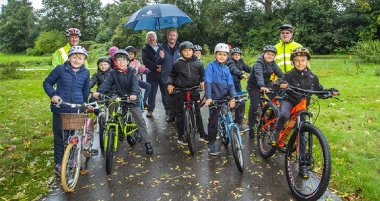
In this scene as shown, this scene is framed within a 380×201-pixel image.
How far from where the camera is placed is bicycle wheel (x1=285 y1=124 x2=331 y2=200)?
419cm

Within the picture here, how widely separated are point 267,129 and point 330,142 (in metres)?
1.66

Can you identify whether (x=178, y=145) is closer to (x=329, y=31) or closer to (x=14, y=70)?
(x=14, y=70)

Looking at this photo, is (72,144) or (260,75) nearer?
(72,144)

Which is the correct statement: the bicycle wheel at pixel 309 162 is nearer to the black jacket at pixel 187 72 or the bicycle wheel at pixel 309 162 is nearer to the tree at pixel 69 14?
the black jacket at pixel 187 72

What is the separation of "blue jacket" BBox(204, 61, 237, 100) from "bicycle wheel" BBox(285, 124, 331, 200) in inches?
69.1

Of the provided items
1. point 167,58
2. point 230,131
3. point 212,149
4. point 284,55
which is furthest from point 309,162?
point 167,58

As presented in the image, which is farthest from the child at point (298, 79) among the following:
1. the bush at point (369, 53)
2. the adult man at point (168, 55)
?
the bush at point (369, 53)

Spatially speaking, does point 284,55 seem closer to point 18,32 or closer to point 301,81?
point 301,81

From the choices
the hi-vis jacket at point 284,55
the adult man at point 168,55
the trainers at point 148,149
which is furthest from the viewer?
the adult man at point 168,55

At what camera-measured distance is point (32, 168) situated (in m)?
5.99

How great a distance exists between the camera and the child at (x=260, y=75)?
21.8 ft

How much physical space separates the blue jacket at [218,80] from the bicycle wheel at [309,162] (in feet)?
5.76

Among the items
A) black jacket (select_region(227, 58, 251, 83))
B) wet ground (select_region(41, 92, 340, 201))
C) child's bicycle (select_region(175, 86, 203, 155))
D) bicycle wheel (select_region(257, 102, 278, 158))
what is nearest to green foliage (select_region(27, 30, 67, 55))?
black jacket (select_region(227, 58, 251, 83))

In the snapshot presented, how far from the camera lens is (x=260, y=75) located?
259 inches
